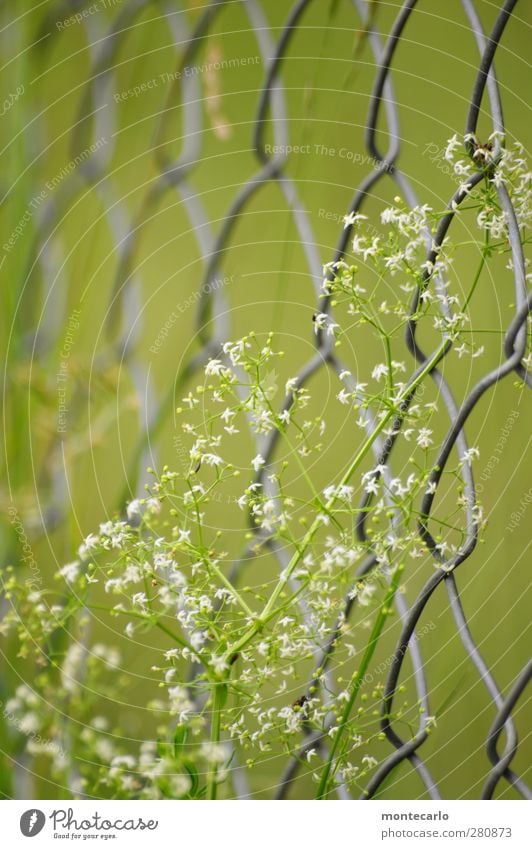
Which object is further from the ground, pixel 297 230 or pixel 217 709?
pixel 297 230

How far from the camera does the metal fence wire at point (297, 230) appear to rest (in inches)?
26.5

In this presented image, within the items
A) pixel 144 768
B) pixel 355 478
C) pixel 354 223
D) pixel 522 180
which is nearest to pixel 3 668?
pixel 144 768

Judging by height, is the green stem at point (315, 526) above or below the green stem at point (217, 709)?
above

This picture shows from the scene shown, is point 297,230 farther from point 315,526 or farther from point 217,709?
point 217,709

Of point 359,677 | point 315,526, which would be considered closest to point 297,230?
point 315,526

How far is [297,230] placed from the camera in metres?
0.70

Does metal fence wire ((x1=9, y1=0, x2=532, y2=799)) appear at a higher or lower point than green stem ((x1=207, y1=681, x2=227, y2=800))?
higher

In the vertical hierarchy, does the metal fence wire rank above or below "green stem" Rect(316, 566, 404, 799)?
above

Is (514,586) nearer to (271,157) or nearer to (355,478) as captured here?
(355,478)

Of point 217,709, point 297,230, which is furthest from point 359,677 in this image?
point 297,230

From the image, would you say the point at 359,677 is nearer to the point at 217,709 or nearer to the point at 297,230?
the point at 217,709

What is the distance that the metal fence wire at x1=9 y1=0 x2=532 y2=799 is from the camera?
672 mm

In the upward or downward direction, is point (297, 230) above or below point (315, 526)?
above
